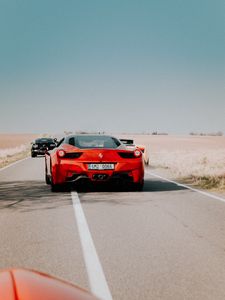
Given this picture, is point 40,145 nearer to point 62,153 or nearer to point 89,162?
point 62,153

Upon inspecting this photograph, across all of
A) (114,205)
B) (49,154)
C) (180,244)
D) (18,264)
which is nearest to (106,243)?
(180,244)

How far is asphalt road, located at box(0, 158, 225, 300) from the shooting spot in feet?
15.9

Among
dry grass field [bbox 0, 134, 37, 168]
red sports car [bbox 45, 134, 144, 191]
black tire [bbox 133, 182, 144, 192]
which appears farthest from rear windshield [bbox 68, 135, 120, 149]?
dry grass field [bbox 0, 134, 37, 168]

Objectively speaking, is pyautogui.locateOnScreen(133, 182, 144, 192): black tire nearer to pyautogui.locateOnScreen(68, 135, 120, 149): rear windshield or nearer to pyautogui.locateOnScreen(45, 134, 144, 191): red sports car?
pyautogui.locateOnScreen(45, 134, 144, 191): red sports car

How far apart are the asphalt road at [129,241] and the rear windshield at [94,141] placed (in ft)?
4.56

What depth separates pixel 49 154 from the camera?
13.5m

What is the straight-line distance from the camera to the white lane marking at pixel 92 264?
456cm

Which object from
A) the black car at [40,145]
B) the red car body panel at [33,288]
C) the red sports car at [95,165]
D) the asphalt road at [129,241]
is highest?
the red car body panel at [33,288]

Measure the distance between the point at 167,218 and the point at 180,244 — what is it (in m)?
2.12

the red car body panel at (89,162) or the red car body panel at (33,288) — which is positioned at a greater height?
the red car body panel at (33,288)

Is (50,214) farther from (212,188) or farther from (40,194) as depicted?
(212,188)

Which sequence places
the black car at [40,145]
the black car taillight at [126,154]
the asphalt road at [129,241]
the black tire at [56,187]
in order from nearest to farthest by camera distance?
the asphalt road at [129,241]
the black car taillight at [126,154]
the black tire at [56,187]
the black car at [40,145]

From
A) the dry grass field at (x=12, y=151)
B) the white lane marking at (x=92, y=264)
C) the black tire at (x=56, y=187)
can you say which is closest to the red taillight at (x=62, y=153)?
the black tire at (x=56, y=187)

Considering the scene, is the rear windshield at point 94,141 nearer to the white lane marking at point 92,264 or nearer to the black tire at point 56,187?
the black tire at point 56,187
